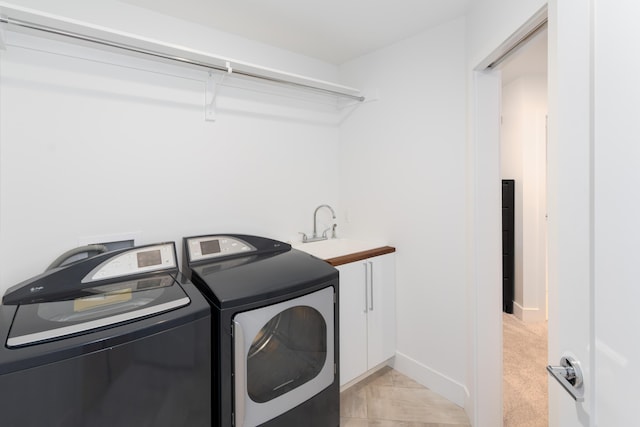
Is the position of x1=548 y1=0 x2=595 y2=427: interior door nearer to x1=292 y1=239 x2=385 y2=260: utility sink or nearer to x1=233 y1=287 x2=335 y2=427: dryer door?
x1=233 y1=287 x2=335 y2=427: dryer door

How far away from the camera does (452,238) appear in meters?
2.00

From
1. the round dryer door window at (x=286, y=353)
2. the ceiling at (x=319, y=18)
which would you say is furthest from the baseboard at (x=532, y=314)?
the ceiling at (x=319, y=18)

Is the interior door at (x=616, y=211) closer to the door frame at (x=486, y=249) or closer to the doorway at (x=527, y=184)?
the door frame at (x=486, y=249)

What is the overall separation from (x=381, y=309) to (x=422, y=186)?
978 millimetres

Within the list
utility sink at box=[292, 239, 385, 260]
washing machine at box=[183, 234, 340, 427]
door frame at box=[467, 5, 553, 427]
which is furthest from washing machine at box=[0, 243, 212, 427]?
door frame at box=[467, 5, 553, 427]

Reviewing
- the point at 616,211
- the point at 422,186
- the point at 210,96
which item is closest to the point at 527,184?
the point at 422,186

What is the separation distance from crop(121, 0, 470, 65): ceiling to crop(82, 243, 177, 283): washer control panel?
1.47 metres

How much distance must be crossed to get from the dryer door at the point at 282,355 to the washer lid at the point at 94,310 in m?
0.34

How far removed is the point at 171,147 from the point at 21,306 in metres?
1.12

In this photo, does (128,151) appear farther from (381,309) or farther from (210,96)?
(381,309)

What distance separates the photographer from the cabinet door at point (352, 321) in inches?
77.8

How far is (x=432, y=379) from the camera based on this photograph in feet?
6.95

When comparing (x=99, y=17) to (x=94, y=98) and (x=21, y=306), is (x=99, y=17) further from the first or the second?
(x=21, y=306)

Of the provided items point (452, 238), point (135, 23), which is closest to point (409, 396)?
point (452, 238)
